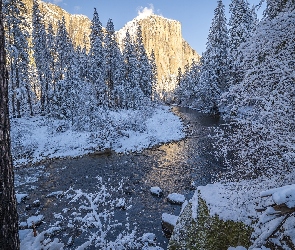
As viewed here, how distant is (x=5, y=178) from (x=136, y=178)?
38.8 ft

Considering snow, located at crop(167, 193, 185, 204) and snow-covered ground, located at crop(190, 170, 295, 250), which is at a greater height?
snow-covered ground, located at crop(190, 170, 295, 250)

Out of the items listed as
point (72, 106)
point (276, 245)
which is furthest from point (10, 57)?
point (276, 245)

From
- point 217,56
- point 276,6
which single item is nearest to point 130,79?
point 217,56

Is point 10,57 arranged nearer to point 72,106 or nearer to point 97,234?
point 72,106

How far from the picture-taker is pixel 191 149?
19.7m

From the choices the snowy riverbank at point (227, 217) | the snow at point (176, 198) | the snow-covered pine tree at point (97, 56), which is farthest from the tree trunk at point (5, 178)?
the snow-covered pine tree at point (97, 56)

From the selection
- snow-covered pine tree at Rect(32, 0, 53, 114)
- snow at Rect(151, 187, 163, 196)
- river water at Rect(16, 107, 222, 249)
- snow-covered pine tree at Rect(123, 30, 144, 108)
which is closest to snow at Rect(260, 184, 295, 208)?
river water at Rect(16, 107, 222, 249)

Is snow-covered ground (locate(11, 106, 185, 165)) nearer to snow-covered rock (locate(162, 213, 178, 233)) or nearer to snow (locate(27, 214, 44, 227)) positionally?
snow (locate(27, 214, 44, 227))

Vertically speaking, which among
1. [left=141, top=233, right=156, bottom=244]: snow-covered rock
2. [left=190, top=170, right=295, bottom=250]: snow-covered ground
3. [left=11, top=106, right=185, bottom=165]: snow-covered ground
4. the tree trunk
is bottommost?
[left=141, top=233, right=156, bottom=244]: snow-covered rock

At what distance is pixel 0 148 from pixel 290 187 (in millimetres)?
2975

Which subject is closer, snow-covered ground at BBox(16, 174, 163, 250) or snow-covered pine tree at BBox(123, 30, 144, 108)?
snow-covered ground at BBox(16, 174, 163, 250)

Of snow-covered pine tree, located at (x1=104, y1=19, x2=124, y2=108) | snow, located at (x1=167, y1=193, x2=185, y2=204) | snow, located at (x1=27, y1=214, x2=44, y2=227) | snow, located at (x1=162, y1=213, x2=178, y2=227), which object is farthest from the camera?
snow-covered pine tree, located at (x1=104, y1=19, x2=124, y2=108)

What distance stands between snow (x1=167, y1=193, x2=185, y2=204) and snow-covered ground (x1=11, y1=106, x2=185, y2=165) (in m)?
9.55

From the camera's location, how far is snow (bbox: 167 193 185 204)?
10887mm
